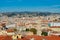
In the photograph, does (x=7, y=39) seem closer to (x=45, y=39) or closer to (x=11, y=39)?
(x=11, y=39)

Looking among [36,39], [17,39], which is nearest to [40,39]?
[36,39]

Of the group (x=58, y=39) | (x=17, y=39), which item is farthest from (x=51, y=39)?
(x=17, y=39)

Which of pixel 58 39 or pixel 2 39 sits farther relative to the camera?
pixel 58 39

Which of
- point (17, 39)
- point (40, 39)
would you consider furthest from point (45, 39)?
point (17, 39)

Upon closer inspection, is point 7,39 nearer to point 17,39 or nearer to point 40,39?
point 17,39

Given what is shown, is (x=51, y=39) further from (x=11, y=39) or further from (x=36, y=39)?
(x=11, y=39)

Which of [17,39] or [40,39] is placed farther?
[40,39]

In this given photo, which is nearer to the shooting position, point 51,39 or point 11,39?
→ point 11,39
